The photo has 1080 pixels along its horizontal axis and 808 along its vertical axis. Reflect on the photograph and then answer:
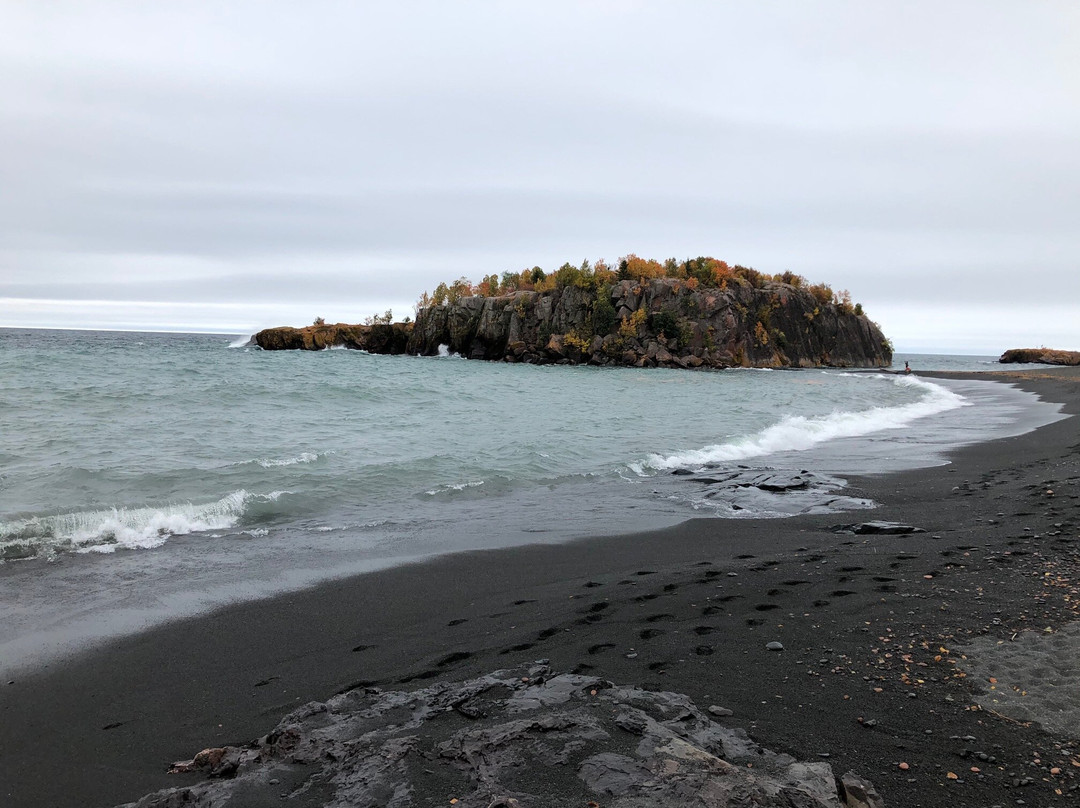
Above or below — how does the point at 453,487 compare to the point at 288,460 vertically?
below

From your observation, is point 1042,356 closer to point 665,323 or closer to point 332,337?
point 665,323

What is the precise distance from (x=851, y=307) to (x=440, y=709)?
9779 cm

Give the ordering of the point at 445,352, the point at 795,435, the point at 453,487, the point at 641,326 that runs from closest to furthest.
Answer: the point at 453,487 → the point at 795,435 → the point at 641,326 → the point at 445,352

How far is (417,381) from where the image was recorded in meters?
33.8

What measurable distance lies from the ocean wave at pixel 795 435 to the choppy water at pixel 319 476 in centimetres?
10

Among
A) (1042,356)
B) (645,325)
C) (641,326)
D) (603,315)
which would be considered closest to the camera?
(603,315)

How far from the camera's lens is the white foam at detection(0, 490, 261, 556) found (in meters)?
8.16

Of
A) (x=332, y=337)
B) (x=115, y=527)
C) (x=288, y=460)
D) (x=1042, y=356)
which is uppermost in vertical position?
(x=1042, y=356)

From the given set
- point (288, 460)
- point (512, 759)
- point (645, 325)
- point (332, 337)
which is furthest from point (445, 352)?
point (512, 759)

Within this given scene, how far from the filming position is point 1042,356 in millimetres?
111000

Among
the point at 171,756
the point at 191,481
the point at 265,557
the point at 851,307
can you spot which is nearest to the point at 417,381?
the point at 191,481

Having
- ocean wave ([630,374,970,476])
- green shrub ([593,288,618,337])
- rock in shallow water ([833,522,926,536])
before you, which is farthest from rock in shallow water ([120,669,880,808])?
green shrub ([593,288,618,337])

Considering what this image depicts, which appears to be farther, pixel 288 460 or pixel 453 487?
pixel 288 460

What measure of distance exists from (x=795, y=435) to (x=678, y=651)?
15.2 m
